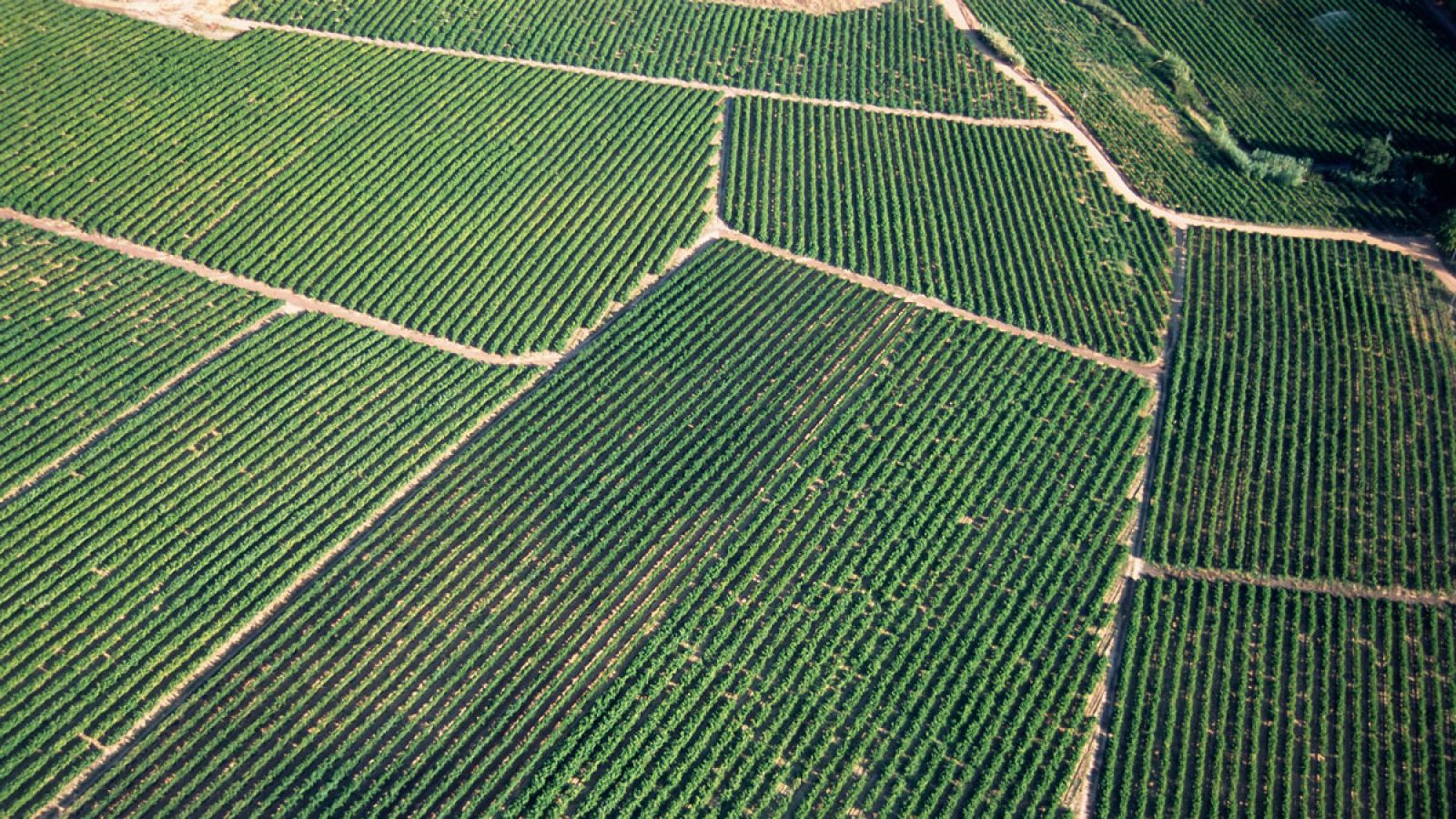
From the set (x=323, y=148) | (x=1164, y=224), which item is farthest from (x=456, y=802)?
(x=1164, y=224)

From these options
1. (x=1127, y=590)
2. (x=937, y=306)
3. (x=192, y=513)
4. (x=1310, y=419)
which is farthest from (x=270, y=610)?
(x=1310, y=419)

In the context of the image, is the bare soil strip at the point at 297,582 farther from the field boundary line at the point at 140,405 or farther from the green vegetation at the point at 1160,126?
the green vegetation at the point at 1160,126

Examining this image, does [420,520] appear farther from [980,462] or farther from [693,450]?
[980,462]

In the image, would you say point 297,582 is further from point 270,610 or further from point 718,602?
point 718,602

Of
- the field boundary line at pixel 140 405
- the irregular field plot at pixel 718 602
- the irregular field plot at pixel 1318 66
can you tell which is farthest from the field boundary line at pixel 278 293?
the irregular field plot at pixel 1318 66

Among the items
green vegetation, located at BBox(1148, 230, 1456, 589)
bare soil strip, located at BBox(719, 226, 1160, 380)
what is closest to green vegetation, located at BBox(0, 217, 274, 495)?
bare soil strip, located at BBox(719, 226, 1160, 380)

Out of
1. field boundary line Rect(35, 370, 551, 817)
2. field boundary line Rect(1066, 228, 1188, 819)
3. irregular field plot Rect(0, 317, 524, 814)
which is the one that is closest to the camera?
field boundary line Rect(35, 370, 551, 817)

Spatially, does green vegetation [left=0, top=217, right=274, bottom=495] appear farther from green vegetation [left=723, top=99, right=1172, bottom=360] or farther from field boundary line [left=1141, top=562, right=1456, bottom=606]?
field boundary line [left=1141, top=562, right=1456, bottom=606]
